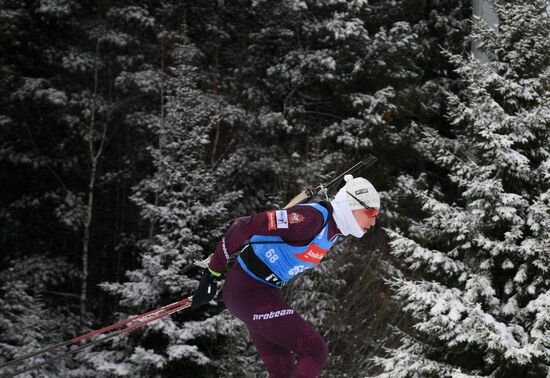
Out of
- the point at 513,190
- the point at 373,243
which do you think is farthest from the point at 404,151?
the point at 513,190

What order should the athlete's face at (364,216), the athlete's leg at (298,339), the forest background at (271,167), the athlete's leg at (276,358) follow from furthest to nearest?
the forest background at (271,167), the athlete's leg at (276,358), the athlete's face at (364,216), the athlete's leg at (298,339)

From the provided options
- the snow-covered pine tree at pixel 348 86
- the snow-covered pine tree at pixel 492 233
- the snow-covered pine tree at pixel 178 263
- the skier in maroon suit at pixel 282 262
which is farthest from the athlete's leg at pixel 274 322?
the snow-covered pine tree at pixel 348 86

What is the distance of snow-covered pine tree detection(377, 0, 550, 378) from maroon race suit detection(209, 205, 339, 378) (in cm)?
360

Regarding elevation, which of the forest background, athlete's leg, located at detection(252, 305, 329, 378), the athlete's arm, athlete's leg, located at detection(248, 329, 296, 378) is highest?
the athlete's arm

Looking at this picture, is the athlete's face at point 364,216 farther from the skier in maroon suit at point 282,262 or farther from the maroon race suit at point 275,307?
the maroon race suit at point 275,307

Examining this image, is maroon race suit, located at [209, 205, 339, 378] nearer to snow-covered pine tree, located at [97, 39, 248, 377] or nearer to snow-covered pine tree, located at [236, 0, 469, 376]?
snow-covered pine tree, located at [97, 39, 248, 377]

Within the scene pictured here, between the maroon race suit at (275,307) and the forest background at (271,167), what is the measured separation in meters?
3.63

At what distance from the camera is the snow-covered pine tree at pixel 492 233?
7398 mm

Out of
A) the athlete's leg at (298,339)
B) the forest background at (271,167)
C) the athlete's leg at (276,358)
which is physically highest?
the athlete's leg at (298,339)

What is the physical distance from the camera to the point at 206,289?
4.30 metres

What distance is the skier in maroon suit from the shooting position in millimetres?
3993

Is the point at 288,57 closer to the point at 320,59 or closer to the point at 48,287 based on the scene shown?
the point at 320,59

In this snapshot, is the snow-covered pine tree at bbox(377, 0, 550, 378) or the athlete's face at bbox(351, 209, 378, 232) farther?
the snow-covered pine tree at bbox(377, 0, 550, 378)

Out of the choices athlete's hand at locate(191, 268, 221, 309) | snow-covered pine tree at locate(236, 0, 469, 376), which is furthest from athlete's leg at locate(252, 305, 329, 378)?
snow-covered pine tree at locate(236, 0, 469, 376)
